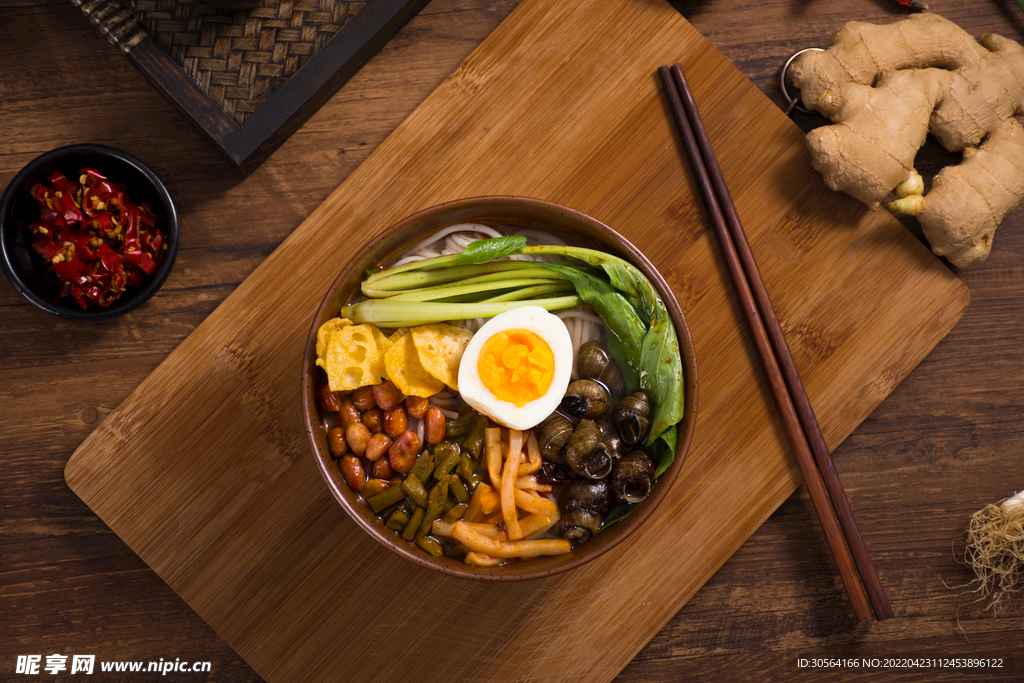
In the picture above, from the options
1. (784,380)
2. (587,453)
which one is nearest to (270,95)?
(587,453)

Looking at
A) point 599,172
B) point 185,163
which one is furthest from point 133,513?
point 599,172

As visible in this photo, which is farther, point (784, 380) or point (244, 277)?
point (244, 277)

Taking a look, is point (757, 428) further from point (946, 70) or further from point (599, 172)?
point (946, 70)

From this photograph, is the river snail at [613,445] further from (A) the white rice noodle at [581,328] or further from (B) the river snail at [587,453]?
(A) the white rice noodle at [581,328]

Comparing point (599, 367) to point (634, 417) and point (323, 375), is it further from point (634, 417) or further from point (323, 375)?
point (323, 375)

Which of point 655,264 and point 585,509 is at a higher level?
point 655,264

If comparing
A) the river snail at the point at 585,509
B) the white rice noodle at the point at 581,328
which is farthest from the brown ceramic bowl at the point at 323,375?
the white rice noodle at the point at 581,328

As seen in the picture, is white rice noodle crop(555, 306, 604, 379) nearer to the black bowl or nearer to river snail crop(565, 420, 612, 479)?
river snail crop(565, 420, 612, 479)
